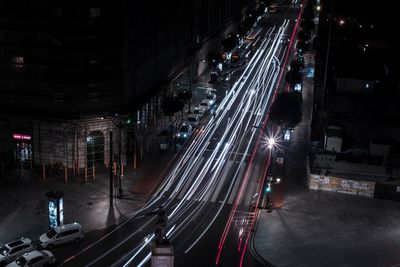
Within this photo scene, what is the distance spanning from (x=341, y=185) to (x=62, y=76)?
91.6ft

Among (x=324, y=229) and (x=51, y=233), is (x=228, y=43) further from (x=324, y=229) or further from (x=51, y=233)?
(x=51, y=233)

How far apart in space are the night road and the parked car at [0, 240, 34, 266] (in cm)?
211

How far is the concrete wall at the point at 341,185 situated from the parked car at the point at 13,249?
85.8 feet

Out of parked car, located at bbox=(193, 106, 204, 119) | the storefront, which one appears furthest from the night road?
the storefront

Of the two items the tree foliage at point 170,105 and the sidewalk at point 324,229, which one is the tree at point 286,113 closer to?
the sidewalk at point 324,229

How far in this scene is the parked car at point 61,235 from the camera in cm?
3753

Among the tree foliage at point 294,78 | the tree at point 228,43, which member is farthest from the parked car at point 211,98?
the tree at point 228,43

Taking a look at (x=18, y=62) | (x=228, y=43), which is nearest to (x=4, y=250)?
(x=18, y=62)

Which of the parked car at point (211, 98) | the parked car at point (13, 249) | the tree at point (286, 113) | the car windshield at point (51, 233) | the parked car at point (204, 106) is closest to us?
the parked car at point (13, 249)

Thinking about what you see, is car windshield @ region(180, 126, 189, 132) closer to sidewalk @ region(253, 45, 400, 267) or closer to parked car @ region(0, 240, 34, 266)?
sidewalk @ region(253, 45, 400, 267)

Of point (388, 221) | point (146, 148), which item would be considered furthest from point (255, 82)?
point (388, 221)

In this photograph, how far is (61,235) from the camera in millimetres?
37938

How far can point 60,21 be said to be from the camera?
5006 centimetres

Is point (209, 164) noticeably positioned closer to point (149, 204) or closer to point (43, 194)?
point (149, 204)
